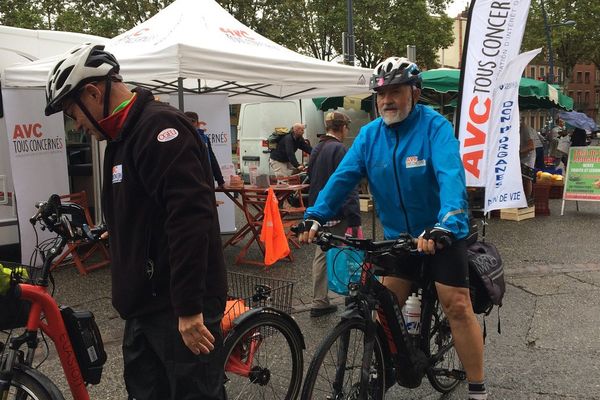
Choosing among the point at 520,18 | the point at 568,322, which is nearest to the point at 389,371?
the point at 568,322

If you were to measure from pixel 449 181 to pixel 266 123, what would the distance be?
12.6 m

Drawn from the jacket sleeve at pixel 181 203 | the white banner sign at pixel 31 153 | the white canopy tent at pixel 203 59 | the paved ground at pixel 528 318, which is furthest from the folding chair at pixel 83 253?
the jacket sleeve at pixel 181 203

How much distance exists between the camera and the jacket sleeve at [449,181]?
2.63 metres

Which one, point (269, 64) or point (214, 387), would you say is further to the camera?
point (269, 64)

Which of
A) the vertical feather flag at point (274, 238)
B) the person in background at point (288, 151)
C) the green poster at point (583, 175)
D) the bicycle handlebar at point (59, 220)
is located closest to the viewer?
the bicycle handlebar at point (59, 220)

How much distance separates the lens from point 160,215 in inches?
80.1

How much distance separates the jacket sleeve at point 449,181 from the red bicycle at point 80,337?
3.27ft

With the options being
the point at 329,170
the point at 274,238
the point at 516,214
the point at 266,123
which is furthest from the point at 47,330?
the point at 266,123

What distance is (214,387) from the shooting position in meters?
2.14

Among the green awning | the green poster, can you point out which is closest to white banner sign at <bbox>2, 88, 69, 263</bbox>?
the green awning

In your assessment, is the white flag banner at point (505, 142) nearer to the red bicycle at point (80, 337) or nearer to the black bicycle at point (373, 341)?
the black bicycle at point (373, 341)

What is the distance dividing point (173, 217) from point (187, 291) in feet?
0.81

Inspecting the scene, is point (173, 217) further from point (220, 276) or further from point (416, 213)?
point (416, 213)

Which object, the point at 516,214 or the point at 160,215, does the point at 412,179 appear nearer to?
the point at 160,215
